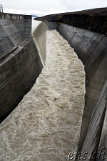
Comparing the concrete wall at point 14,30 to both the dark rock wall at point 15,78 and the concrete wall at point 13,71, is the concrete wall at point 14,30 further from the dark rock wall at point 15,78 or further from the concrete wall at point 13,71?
the dark rock wall at point 15,78

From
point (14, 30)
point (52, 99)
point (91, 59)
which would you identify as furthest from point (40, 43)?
point (52, 99)

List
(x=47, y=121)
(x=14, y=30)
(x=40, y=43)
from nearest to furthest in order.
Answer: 1. (x=47, y=121)
2. (x=14, y=30)
3. (x=40, y=43)

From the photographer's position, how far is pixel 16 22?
15625 millimetres

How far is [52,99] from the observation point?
975 centimetres

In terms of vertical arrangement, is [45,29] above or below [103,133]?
below

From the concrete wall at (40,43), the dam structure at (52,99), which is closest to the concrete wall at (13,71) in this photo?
the dam structure at (52,99)

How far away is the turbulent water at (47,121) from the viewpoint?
7.02 metres

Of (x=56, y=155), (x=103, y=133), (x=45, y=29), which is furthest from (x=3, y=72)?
(x=45, y=29)

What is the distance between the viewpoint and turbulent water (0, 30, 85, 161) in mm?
7023

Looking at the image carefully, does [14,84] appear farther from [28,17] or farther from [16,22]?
[28,17]

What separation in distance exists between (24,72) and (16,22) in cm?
678

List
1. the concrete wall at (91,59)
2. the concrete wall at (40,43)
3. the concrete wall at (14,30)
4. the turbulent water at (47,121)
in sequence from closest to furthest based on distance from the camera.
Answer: the concrete wall at (91,59)
the turbulent water at (47,121)
the concrete wall at (14,30)
the concrete wall at (40,43)

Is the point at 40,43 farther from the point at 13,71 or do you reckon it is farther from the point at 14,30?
the point at 13,71

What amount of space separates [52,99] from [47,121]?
162cm
